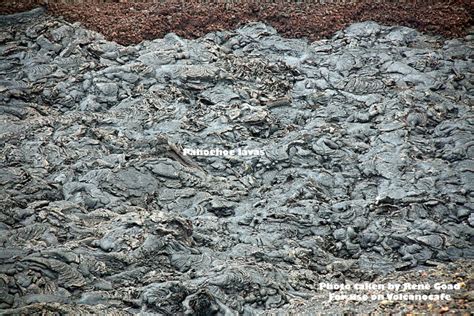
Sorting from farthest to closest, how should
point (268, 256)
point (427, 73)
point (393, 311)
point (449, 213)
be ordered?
point (427, 73)
point (449, 213)
point (268, 256)
point (393, 311)

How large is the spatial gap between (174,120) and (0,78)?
10.1ft

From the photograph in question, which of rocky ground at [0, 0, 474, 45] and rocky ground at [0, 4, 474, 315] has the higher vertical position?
rocky ground at [0, 0, 474, 45]

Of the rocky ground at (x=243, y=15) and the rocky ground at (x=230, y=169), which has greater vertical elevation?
the rocky ground at (x=243, y=15)

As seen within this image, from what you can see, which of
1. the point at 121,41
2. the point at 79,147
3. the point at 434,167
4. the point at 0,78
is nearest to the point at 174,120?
the point at 79,147

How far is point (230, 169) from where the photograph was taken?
9500mm

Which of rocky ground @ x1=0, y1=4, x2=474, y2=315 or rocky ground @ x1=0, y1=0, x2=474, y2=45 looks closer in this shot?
rocky ground @ x1=0, y1=4, x2=474, y2=315

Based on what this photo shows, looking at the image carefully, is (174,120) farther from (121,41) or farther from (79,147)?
(121,41)

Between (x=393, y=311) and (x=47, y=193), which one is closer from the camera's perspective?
(x=393, y=311)

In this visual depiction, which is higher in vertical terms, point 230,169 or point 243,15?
point 243,15

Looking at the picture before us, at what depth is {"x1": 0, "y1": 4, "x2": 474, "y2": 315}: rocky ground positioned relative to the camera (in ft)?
23.5

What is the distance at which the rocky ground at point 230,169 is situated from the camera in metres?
7.17

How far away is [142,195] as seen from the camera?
8773 mm

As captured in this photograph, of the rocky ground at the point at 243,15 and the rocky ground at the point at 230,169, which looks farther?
the rocky ground at the point at 243,15

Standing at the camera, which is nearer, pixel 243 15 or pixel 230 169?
pixel 230 169
